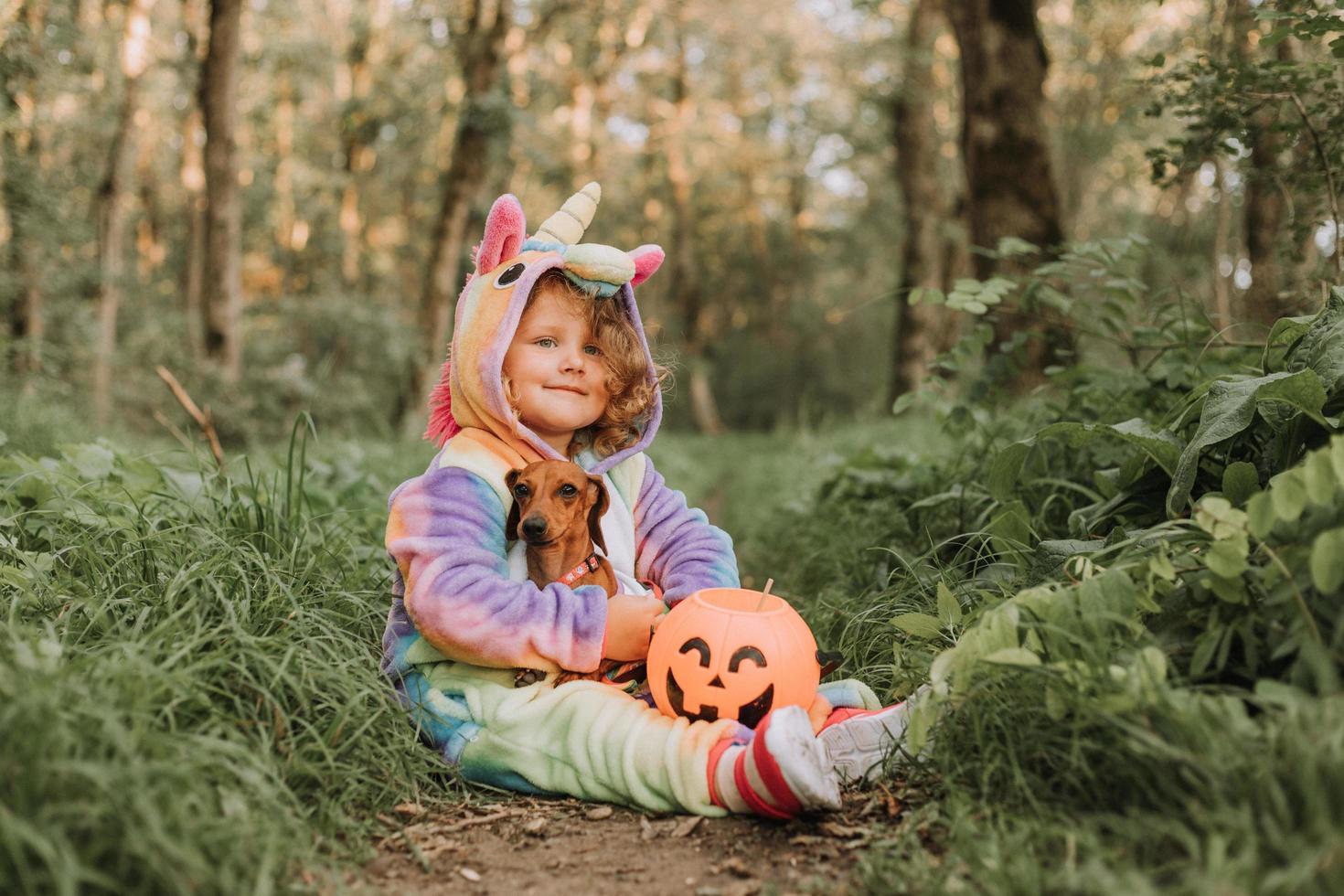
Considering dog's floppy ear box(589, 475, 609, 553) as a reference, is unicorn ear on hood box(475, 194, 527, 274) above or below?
above

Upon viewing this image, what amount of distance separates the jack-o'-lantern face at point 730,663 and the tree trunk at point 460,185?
979 centimetres

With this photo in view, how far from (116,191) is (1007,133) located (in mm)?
12993

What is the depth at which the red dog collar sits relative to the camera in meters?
2.53

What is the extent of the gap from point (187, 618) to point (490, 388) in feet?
3.01

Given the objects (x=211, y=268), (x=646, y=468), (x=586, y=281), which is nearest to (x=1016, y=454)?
(x=646, y=468)

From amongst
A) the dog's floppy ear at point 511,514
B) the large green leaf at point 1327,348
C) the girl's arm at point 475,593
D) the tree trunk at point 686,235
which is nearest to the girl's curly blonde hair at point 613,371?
the dog's floppy ear at point 511,514

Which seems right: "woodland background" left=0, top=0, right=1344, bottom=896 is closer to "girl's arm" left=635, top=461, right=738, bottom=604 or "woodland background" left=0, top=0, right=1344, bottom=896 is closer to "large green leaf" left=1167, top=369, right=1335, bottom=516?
"large green leaf" left=1167, top=369, right=1335, bottom=516

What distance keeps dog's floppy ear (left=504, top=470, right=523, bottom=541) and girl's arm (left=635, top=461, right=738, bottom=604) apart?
444 millimetres

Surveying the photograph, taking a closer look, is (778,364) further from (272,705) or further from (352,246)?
(272,705)

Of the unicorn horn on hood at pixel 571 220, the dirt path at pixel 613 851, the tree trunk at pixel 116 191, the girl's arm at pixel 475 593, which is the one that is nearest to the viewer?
the dirt path at pixel 613 851

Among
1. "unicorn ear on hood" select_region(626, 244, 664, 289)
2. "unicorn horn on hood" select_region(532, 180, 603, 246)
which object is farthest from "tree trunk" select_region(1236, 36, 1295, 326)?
"unicorn horn on hood" select_region(532, 180, 603, 246)

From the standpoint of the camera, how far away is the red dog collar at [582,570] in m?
2.53

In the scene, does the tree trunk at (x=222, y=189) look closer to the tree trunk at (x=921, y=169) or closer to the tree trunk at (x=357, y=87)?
the tree trunk at (x=921, y=169)

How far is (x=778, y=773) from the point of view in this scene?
78.7 inches
